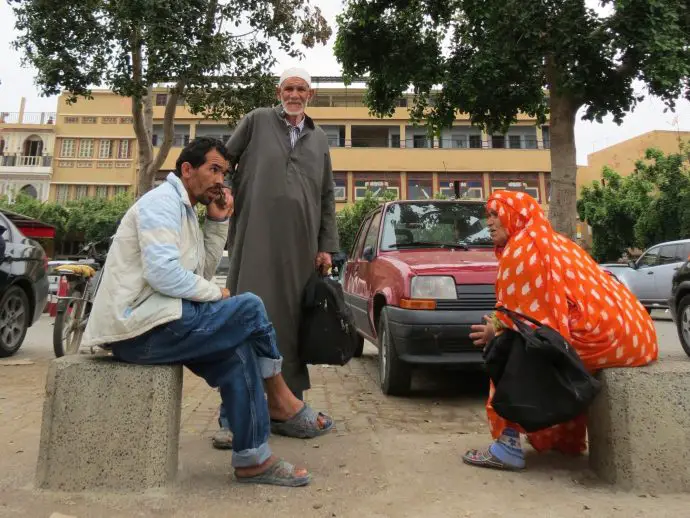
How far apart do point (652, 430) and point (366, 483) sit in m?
1.35

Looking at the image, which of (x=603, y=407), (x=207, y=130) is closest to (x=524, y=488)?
(x=603, y=407)

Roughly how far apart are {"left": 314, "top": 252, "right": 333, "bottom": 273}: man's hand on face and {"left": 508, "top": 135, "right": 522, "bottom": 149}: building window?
40.4m

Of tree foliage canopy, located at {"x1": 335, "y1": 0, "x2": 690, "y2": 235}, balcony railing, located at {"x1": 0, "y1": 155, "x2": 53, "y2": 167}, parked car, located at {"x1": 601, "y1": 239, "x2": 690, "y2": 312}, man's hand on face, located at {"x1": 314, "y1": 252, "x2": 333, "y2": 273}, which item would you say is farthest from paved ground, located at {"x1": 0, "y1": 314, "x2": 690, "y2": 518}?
balcony railing, located at {"x1": 0, "y1": 155, "x2": 53, "y2": 167}

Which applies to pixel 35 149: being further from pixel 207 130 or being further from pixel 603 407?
pixel 603 407

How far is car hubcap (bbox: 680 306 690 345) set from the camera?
718 centimetres

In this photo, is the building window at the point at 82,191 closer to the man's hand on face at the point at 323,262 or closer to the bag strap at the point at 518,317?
the man's hand on face at the point at 323,262

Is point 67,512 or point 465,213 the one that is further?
point 465,213

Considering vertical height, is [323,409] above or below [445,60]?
below

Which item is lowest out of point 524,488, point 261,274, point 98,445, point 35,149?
point 524,488

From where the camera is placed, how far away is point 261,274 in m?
3.25

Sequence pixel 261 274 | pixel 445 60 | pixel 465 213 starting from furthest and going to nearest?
1. pixel 445 60
2. pixel 465 213
3. pixel 261 274

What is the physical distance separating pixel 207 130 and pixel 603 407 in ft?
134

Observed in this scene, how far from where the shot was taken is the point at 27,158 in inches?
1570

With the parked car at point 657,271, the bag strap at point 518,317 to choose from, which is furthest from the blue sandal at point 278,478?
the parked car at point 657,271
